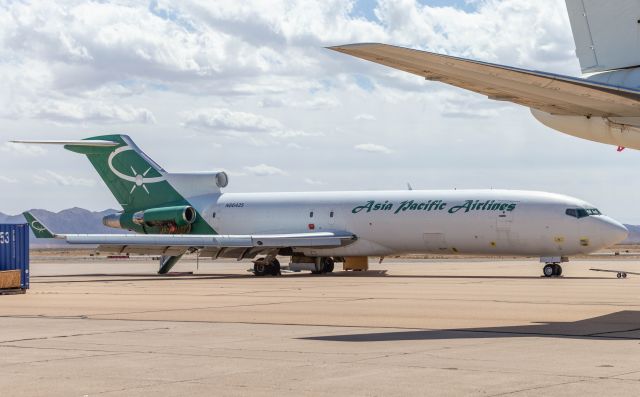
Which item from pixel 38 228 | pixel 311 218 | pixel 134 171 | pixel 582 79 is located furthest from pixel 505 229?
pixel 582 79

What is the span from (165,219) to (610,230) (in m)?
19.9

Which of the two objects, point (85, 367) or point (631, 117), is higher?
point (631, 117)

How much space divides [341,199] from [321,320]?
82.5ft

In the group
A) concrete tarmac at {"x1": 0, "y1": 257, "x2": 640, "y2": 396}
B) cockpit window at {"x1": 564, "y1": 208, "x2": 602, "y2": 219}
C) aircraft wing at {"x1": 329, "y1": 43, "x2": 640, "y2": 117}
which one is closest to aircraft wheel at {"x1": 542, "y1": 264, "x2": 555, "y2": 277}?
cockpit window at {"x1": 564, "y1": 208, "x2": 602, "y2": 219}

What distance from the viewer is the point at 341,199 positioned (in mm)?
43438

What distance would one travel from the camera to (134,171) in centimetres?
4691

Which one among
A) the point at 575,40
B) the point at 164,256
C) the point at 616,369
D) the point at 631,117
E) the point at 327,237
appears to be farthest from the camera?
the point at 164,256

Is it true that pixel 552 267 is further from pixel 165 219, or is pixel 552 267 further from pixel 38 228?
pixel 38 228

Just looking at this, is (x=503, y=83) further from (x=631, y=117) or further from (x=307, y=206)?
(x=307, y=206)

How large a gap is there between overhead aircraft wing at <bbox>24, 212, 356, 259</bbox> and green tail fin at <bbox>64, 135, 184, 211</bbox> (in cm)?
488

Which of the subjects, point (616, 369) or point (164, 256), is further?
point (164, 256)

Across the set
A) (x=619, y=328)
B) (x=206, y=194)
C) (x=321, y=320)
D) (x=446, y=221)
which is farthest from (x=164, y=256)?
(x=619, y=328)

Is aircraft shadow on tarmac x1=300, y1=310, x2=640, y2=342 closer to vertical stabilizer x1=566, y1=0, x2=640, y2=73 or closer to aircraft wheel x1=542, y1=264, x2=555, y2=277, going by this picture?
vertical stabilizer x1=566, y1=0, x2=640, y2=73

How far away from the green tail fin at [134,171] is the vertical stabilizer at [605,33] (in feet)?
103
